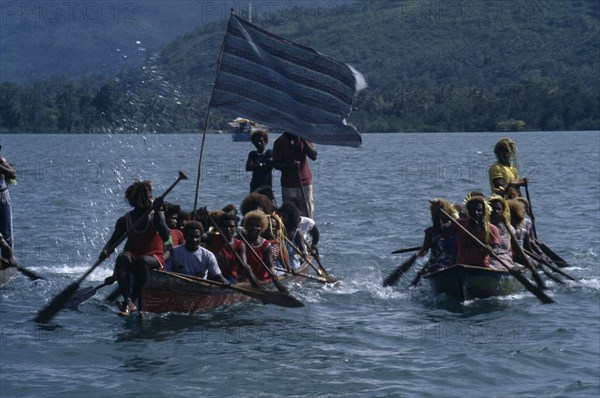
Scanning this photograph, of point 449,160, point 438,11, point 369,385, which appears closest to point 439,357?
point 369,385

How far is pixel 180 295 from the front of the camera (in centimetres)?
1511

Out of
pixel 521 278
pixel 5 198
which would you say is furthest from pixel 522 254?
pixel 5 198

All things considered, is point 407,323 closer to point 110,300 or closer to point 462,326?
point 462,326

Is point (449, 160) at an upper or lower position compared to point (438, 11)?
lower

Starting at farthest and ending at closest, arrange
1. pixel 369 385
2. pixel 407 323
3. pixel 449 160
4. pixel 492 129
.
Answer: pixel 492 129 → pixel 449 160 → pixel 407 323 → pixel 369 385

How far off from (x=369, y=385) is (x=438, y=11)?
182272 millimetres

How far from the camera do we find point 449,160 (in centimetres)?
6681

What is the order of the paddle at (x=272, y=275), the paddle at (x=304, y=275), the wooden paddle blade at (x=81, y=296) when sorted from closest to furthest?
the wooden paddle blade at (x=81, y=296)
the paddle at (x=272, y=275)
the paddle at (x=304, y=275)

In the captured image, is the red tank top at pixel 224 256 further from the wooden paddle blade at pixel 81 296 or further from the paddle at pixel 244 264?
the wooden paddle blade at pixel 81 296

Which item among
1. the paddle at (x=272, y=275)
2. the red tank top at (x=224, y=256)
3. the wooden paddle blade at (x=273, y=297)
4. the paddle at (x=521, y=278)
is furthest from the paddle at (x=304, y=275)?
the paddle at (x=521, y=278)

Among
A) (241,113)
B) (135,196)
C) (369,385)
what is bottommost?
(369,385)

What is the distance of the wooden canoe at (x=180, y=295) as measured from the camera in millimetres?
14752

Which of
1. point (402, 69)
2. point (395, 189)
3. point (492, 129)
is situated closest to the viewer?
point (395, 189)

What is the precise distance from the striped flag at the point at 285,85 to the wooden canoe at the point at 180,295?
10.0ft
